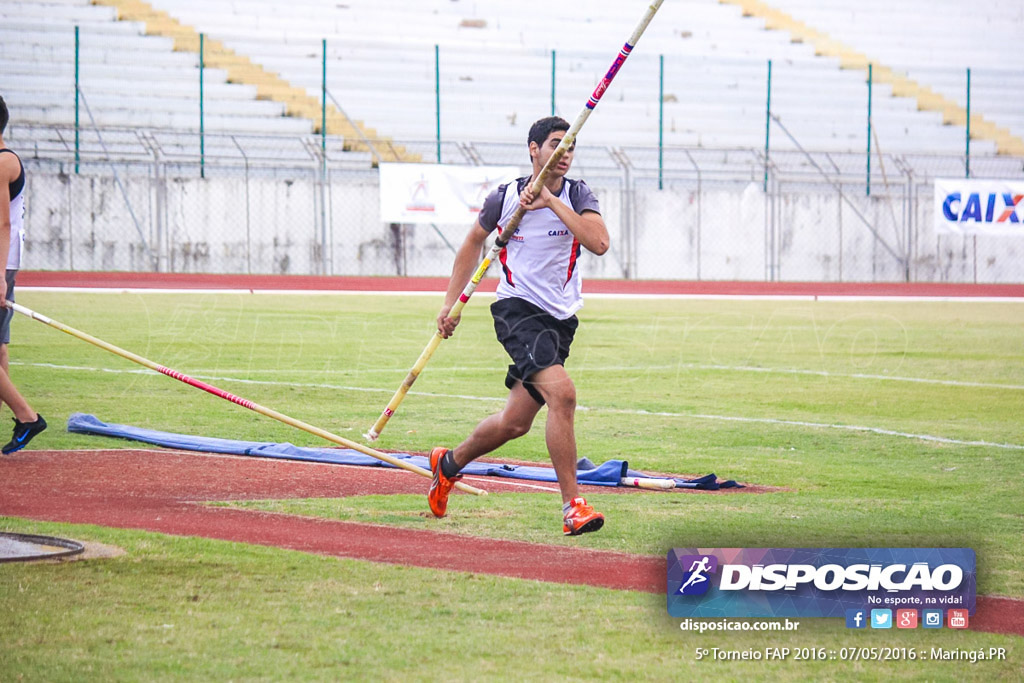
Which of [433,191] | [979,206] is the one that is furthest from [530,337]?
[979,206]

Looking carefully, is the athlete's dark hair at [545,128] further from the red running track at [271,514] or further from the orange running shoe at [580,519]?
the red running track at [271,514]

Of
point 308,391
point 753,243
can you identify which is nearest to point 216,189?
point 753,243

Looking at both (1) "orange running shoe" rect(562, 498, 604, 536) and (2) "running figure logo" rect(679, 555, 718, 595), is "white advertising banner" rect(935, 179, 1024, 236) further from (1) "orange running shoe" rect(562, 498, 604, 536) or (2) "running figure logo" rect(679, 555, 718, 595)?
(2) "running figure logo" rect(679, 555, 718, 595)

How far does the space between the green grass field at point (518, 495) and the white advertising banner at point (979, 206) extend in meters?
12.8

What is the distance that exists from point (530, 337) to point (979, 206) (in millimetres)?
30567

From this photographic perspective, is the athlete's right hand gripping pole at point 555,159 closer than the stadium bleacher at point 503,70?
Yes

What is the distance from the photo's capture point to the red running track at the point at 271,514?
593cm

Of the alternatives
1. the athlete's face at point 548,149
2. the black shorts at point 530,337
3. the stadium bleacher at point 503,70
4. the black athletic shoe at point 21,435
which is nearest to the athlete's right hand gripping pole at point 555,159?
the athlete's face at point 548,149

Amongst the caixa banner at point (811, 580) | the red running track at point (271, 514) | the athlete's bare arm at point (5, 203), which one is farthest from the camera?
the athlete's bare arm at point (5, 203)

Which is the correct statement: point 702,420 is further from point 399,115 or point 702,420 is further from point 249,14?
point 249,14

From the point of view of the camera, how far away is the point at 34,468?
8523 mm

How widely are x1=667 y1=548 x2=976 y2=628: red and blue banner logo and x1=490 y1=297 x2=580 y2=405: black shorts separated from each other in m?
2.05

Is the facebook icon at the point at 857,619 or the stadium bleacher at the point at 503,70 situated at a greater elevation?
the stadium bleacher at the point at 503,70

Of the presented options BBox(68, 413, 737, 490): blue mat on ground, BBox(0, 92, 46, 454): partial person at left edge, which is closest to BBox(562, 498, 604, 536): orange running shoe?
BBox(68, 413, 737, 490): blue mat on ground
